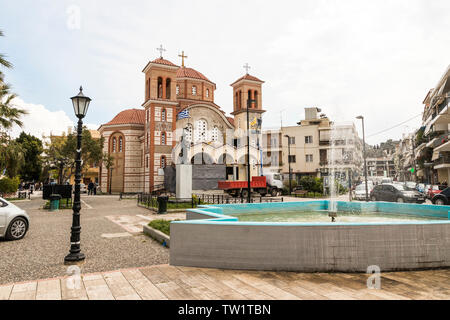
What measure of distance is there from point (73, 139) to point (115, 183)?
15.3 metres

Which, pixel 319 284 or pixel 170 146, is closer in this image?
pixel 319 284

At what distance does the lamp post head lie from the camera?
281 inches

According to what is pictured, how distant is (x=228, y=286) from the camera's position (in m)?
4.36

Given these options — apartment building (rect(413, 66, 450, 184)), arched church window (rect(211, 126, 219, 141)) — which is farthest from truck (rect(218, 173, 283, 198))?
apartment building (rect(413, 66, 450, 184))

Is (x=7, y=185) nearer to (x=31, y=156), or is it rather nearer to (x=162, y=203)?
(x=162, y=203)

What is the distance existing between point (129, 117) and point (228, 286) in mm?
41724

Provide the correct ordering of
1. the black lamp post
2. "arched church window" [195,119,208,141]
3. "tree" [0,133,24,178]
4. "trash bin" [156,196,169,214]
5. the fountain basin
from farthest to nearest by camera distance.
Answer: "arched church window" [195,119,208,141] → "tree" [0,133,24,178] → "trash bin" [156,196,169,214] → the black lamp post → the fountain basin

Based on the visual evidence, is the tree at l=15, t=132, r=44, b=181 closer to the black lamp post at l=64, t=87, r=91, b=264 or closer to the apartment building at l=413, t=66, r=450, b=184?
the black lamp post at l=64, t=87, r=91, b=264

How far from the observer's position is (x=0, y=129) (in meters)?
20.4
